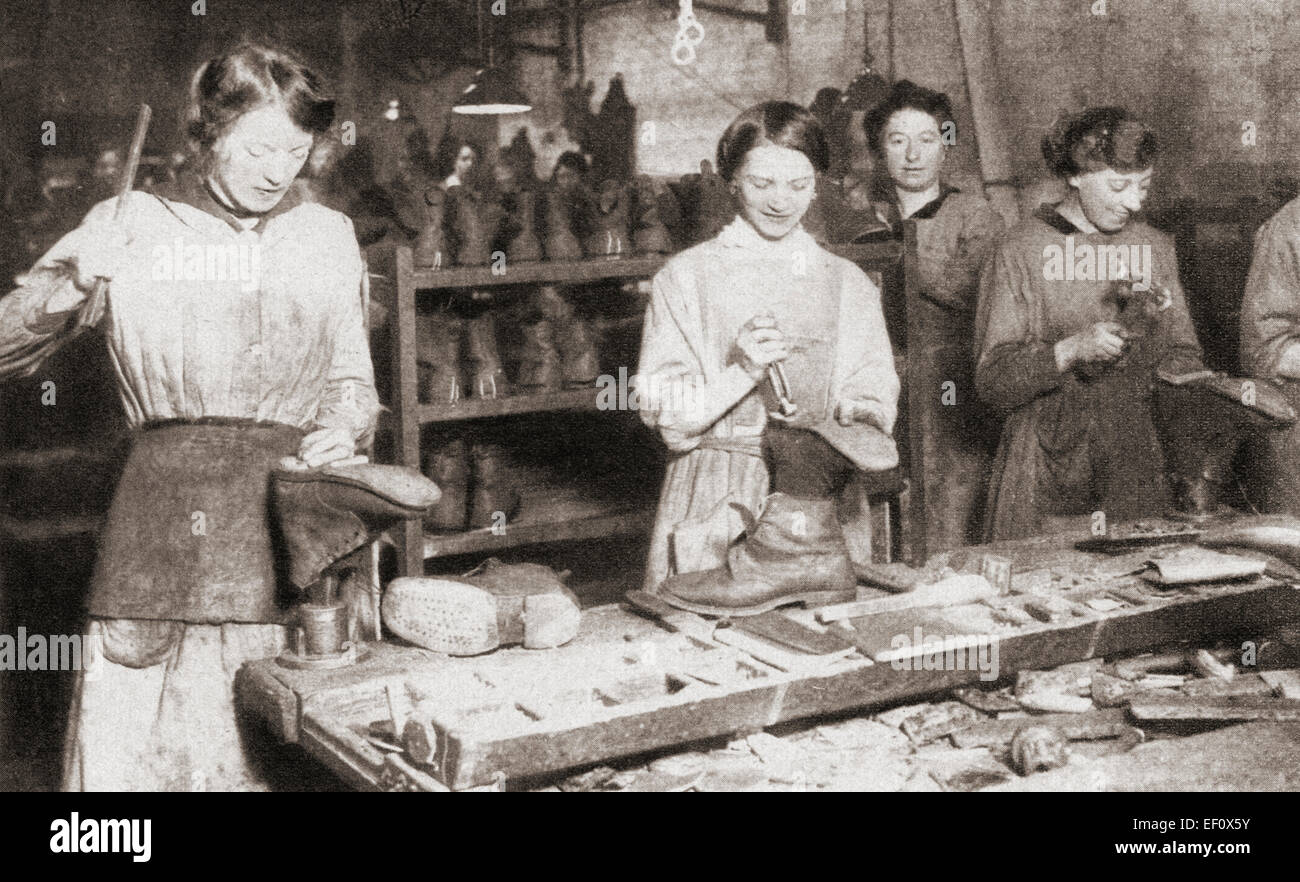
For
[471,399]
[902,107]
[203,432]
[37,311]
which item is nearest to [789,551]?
[203,432]

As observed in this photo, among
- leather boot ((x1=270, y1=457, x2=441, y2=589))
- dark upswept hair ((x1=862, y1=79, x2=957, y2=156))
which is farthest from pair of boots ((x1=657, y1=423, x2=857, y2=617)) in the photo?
dark upswept hair ((x1=862, y1=79, x2=957, y2=156))

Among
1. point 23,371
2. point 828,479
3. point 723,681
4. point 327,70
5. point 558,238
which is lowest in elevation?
point 723,681

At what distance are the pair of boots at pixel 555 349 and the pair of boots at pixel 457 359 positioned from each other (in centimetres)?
10

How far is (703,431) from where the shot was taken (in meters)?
3.24

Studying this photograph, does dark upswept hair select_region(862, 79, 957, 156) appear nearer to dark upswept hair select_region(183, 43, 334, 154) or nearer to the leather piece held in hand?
the leather piece held in hand

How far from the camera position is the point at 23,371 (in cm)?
260

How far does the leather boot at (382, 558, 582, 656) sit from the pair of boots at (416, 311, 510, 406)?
1.52 meters

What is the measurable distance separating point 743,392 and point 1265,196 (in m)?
2.24

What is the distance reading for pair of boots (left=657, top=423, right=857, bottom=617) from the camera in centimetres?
277

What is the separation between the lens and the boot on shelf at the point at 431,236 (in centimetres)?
403

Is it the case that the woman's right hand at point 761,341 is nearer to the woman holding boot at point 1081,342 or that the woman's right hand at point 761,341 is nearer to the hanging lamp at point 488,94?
the woman holding boot at point 1081,342

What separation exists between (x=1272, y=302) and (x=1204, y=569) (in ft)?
4.38
